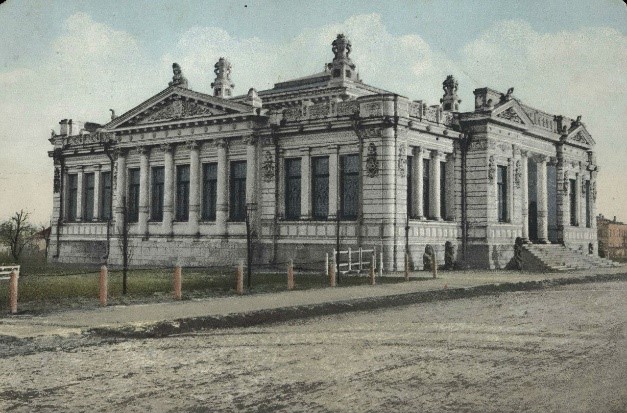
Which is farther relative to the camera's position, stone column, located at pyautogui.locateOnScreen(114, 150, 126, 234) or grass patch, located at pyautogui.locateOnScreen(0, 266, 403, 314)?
stone column, located at pyautogui.locateOnScreen(114, 150, 126, 234)

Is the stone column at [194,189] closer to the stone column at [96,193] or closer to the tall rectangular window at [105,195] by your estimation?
the tall rectangular window at [105,195]

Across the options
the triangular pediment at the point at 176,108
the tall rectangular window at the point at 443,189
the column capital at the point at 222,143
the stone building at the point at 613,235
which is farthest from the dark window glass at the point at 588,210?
the stone building at the point at 613,235

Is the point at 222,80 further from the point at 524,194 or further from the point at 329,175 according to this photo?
the point at 524,194

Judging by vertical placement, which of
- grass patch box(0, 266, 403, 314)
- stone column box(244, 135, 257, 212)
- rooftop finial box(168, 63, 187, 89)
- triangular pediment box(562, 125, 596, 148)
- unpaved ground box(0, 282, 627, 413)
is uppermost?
rooftop finial box(168, 63, 187, 89)

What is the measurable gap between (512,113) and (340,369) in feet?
101

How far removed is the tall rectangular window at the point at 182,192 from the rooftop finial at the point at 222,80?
8478 millimetres

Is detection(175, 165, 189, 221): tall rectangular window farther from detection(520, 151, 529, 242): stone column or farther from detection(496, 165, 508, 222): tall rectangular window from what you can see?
detection(520, 151, 529, 242): stone column

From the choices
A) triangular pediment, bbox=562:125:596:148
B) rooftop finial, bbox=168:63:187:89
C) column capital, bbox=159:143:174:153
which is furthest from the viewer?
triangular pediment, bbox=562:125:596:148

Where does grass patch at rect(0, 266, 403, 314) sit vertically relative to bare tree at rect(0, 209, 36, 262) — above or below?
below

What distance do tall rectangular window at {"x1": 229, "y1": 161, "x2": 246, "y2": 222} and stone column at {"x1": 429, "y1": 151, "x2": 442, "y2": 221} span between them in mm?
9106

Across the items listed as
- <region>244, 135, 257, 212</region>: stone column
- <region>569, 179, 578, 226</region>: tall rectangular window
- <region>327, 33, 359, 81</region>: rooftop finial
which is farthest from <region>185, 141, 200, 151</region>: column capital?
<region>569, 179, 578, 226</region>: tall rectangular window

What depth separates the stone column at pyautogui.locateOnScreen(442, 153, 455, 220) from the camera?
115 feet

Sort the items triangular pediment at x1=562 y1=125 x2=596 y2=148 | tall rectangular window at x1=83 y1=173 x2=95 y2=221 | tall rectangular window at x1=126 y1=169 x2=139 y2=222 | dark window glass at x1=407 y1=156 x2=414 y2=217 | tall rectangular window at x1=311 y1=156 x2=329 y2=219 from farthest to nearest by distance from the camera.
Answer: tall rectangular window at x1=83 y1=173 x2=95 y2=221 → triangular pediment at x1=562 y1=125 x2=596 y2=148 → tall rectangular window at x1=126 y1=169 x2=139 y2=222 → tall rectangular window at x1=311 y1=156 x2=329 y2=219 → dark window glass at x1=407 y1=156 x2=414 y2=217

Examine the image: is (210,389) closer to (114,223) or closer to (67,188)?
(114,223)
